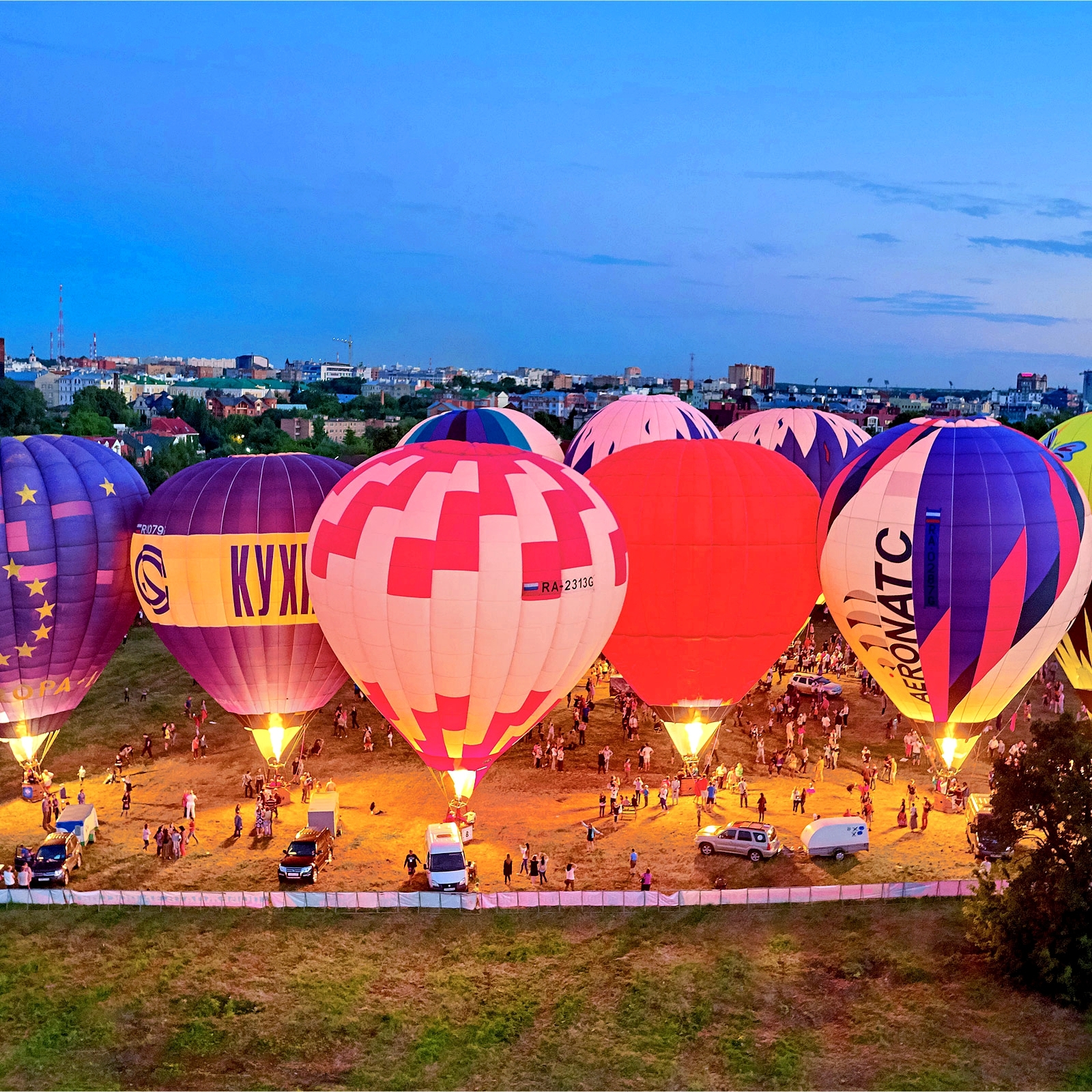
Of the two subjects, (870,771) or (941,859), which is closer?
(941,859)

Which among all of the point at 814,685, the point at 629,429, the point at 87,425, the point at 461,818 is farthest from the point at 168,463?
the point at 461,818

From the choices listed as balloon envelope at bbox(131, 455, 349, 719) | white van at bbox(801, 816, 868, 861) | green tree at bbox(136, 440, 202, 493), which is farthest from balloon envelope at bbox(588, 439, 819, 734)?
green tree at bbox(136, 440, 202, 493)

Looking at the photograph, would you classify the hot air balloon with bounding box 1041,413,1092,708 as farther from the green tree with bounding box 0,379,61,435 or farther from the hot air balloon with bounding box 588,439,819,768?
the green tree with bounding box 0,379,61,435

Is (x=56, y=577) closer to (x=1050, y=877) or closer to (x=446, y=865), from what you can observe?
(x=446, y=865)

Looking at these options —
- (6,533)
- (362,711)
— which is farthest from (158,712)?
(6,533)

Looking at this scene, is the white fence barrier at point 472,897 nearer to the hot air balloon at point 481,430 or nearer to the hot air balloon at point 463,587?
the hot air balloon at point 463,587

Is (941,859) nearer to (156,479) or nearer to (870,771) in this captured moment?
(870,771)
